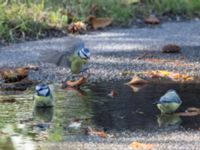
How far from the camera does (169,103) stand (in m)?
7.34

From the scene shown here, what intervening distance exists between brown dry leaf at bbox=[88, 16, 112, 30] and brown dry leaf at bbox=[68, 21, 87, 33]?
1.17 ft

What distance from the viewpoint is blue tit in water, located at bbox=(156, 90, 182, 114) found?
730 centimetres

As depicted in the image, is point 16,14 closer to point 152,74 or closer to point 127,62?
point 127,62

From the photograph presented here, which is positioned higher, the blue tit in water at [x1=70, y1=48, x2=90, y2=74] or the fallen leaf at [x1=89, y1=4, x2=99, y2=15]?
the fallen leaf at [x1=89, y1=4, x2=99, y2=15]

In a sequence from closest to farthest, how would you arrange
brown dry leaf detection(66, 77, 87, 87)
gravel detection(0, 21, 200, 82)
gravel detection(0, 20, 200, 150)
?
brown dry leaf detection(66, 77, 87, 87) → gravel detection(0, 20, 200, 150) → gravel detection(0, 21, 200, 82)

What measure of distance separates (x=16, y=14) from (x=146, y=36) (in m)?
2.10

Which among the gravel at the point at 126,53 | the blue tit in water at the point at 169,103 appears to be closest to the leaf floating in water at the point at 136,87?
the gravel at the point at 126,53

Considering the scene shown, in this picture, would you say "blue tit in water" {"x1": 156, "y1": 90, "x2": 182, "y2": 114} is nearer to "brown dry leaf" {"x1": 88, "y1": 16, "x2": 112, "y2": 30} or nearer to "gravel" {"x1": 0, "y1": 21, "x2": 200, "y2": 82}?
"gravel" {"x1": 0, "y1": 21, "x2": 200, "y2": 82}

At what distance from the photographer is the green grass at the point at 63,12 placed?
11.9m

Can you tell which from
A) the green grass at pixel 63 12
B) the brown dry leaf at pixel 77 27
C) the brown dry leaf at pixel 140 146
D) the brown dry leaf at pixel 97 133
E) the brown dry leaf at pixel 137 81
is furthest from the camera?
the brown dry leaf at pixel 77 27

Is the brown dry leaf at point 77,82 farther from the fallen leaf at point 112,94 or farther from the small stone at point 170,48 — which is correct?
the small stone at point 170,48

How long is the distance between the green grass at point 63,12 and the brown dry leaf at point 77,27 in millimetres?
104

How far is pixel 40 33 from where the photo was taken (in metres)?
12.1

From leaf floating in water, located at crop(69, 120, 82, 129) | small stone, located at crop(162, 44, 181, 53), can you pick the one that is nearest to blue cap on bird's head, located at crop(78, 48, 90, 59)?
small stone, located at crop(162, 44, 181, 53)
